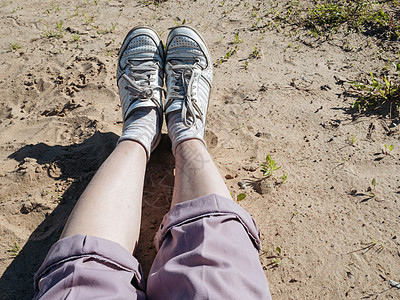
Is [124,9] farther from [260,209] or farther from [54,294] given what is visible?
[54,294]

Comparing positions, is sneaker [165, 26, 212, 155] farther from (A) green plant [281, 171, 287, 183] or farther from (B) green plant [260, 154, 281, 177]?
(A) green plant [281, 171, 287, 183]

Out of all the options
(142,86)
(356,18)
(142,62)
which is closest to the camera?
(142,86)

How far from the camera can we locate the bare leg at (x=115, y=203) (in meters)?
1.49

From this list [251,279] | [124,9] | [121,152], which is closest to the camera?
[251,279]

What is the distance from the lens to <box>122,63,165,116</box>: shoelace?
2.41 metres

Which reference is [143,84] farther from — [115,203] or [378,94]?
[378,94]

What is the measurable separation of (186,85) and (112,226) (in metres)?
1.34

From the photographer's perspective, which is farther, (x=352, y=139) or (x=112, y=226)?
(x=352, y=139)

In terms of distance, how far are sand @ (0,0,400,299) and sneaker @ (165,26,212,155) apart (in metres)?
0.30

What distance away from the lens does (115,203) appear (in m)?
1.65

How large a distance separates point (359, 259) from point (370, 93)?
62.1 inches

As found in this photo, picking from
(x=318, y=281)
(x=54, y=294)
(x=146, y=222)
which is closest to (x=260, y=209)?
(x=318, y=281)

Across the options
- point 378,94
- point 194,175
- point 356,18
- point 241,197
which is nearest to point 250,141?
point 241,197

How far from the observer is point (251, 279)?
1.29 meters
